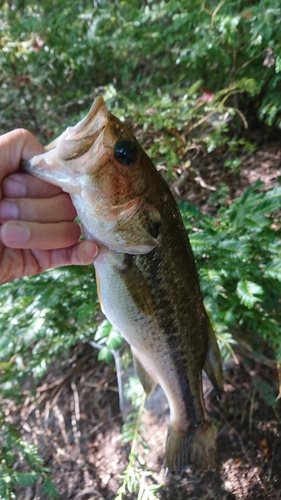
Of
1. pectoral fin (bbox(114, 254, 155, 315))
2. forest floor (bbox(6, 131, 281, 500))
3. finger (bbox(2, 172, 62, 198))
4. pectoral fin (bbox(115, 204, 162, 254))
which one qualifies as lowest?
forest floor (bbox(6, 131, 281, 500))

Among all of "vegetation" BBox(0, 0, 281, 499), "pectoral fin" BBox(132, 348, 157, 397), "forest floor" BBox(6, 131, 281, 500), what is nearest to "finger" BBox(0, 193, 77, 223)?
"vegetation" BBox(0, 0, 281, 499)

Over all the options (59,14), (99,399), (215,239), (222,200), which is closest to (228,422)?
(99,399)

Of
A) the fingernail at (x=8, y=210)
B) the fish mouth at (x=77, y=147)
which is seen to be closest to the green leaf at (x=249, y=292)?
the fish mouth at (x=77, y=147)

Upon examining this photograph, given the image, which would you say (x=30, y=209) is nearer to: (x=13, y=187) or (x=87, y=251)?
(x=13, y=187)

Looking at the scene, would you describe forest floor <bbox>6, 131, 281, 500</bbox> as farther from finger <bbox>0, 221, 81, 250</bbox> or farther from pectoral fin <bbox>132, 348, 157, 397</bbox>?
finger <bbox>0, 221, 81, 250</bbox>

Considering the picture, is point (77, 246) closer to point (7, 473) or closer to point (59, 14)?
point (7, 473)

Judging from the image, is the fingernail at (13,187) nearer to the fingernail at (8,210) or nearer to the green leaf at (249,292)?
the fingernail at (8,210)
